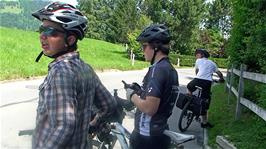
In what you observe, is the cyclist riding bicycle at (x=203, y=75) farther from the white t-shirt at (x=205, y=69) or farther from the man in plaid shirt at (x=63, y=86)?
the man in plaid shirt at (x=63, y=86)

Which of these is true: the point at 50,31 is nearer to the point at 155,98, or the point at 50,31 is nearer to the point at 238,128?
the point at 155,98

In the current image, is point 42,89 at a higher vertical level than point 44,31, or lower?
lower

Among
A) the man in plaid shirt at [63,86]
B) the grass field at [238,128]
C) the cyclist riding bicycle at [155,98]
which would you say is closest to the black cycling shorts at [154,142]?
the cyclist riding bicycle at [155,98]

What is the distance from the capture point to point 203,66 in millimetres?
10711

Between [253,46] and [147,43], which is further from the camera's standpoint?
[253,46]

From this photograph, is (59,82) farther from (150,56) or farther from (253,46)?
(253,46)

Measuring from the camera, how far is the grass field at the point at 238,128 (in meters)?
7.79

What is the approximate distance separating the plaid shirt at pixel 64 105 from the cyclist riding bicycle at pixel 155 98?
3.74 ft

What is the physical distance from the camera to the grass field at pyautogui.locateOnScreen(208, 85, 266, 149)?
7793 millimetres

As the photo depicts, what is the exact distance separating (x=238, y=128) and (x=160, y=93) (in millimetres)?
6015

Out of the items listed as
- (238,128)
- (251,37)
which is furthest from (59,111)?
(238,128)

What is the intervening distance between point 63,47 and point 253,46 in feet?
22.8

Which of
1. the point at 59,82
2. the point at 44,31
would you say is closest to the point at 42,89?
the point at 59,82

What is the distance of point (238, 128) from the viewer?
31.3 feet
